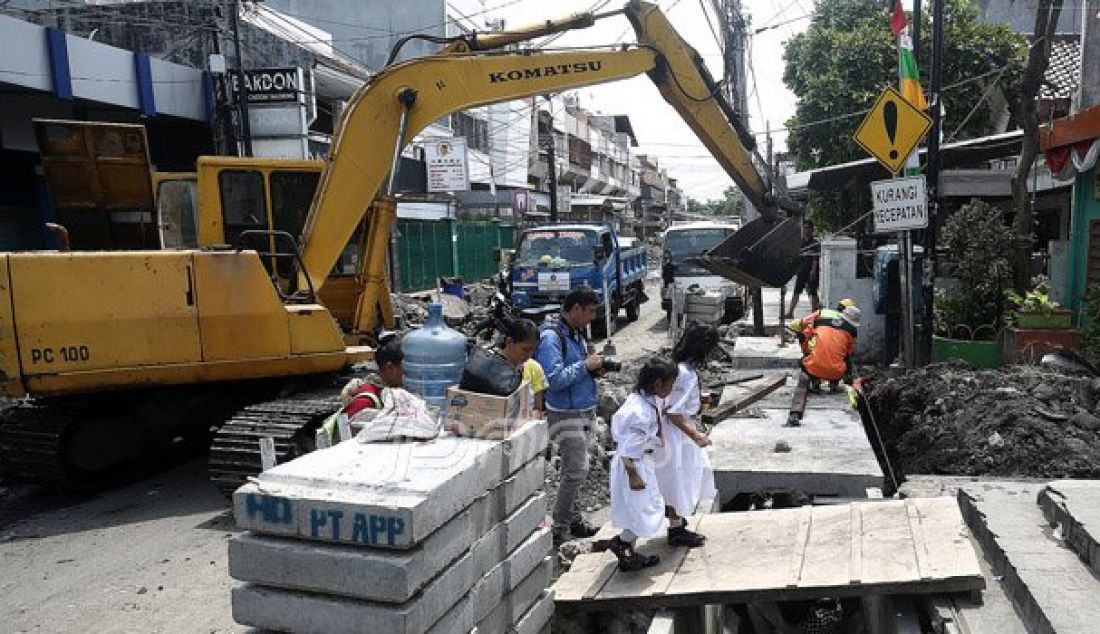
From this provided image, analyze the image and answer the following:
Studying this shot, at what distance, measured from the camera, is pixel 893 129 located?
26.6 feet

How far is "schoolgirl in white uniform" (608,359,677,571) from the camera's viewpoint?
14.4 feet

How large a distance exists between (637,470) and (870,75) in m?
18.2

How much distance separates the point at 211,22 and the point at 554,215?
16.9 m

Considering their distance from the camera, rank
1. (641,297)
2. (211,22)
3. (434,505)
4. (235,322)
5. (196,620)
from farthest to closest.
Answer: (641,297)
(211,22)
(235,322)
(196,620)
(434,505)

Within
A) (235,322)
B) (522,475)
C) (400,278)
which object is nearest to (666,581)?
(522,475)


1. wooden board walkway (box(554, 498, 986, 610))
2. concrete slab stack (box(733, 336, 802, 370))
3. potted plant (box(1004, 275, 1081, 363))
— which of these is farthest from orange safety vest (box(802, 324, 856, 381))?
wooden board walkway (box(554, 498, 986, 610))

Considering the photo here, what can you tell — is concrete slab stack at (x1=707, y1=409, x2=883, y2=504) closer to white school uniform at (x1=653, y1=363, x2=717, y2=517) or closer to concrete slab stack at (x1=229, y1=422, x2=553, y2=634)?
white school uniform at (x1=653, y1=363, x2=717, y2=517)

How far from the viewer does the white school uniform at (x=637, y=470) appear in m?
4.38

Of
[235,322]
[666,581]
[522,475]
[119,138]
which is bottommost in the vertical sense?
[666,581]

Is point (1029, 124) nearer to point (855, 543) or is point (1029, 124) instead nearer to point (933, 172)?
point (933, 172)

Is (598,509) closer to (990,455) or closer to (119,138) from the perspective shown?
(990,455)

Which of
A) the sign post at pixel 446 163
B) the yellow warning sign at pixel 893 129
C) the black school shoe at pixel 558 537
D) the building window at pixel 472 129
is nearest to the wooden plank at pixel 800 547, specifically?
the black school shoe at pixel 558 537

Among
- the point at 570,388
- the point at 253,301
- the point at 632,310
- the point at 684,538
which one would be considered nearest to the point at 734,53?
the point at 632,310

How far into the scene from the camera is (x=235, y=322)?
6.66m
